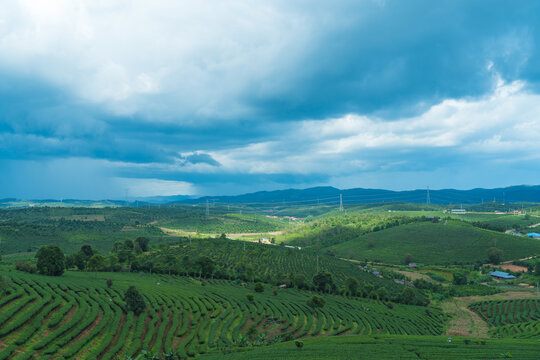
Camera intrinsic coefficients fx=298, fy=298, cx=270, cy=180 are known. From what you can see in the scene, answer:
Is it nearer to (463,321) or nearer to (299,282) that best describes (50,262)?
(299,282)

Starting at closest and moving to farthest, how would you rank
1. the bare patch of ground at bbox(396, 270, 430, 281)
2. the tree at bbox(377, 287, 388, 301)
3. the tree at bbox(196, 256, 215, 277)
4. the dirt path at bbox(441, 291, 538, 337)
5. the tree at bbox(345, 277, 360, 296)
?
1. the dirt path at bbox(441, 291, 538, 337)
2. the tree at bbox(345, 277, 360, 296)
3. the tree at bbox(196, 256, 215, 277)
4. the tree at bbox(377, 287, 388, 301)
5. the bare patch of ground at bbox(396, 270, 430, 281)

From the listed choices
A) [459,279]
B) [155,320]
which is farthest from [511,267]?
[155,320]

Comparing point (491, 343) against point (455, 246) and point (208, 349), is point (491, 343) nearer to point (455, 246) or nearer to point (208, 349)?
point (208, 349)

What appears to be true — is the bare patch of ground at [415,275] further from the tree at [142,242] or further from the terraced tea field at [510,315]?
the tree at [142,242]

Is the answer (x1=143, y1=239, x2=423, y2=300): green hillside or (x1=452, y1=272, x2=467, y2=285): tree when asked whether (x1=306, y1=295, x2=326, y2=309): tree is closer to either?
(x1=143, y1=239, x2=423, y2=300): green hillside

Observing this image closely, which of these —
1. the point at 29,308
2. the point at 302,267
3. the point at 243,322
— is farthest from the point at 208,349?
the point at 302,267

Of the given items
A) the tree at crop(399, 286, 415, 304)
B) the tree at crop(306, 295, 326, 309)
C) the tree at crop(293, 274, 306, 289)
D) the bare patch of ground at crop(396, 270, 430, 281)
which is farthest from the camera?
the bare patch of ground at crop(396, 270, 430, 281)

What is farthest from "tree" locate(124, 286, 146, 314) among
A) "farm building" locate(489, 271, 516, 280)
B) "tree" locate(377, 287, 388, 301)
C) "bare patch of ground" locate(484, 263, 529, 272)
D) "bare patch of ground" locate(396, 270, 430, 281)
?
"bare patch of ground" locate(484, 263, 529, 272)
